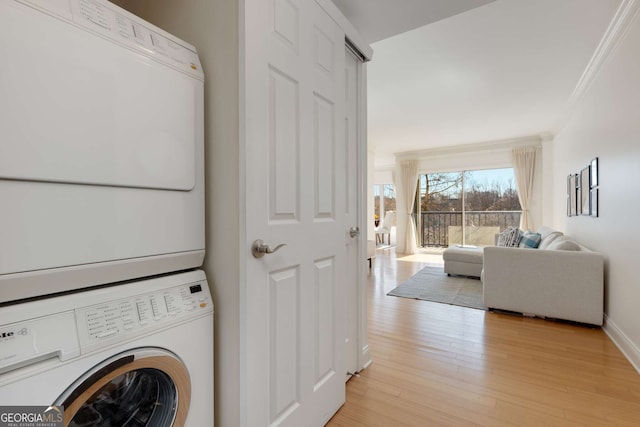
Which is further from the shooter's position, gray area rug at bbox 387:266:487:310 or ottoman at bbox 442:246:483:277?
ottoman at bbox 442:246:483:277

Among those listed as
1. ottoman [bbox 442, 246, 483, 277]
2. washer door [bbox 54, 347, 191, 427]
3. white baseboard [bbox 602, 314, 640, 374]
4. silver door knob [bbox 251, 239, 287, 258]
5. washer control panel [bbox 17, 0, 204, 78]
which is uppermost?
washer control panel [bbox 17, 0, 204, 78]

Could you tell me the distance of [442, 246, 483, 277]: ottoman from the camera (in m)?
4.64

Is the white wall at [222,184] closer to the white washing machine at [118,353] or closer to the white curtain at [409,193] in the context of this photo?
the white washing machine at [118,353]

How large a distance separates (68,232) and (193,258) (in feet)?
1.26

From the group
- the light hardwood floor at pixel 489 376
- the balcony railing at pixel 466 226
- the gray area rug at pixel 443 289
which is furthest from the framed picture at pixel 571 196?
the balcony railing at pixel 466 226

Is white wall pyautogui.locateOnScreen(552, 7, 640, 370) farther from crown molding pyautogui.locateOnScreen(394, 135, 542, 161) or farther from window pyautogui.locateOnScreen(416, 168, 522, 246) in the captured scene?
window pyautogui.locateOnScreen(416, 168, 522, 246)

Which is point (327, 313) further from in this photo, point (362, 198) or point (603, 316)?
point (603, 316)

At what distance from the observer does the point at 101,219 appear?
0.85m

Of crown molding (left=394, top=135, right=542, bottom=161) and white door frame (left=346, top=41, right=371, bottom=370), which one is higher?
crown molding (left=394, top=135, right=542, bottom=161)

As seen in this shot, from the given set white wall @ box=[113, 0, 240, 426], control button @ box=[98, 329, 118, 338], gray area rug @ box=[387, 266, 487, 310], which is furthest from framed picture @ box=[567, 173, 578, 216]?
control button @ box=[98, 329, 118, 338]

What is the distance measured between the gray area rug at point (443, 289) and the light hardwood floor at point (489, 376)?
55 centimetres

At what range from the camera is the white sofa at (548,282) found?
9.00 ft

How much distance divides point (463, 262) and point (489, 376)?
303 cm

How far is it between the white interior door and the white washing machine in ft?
0.56
